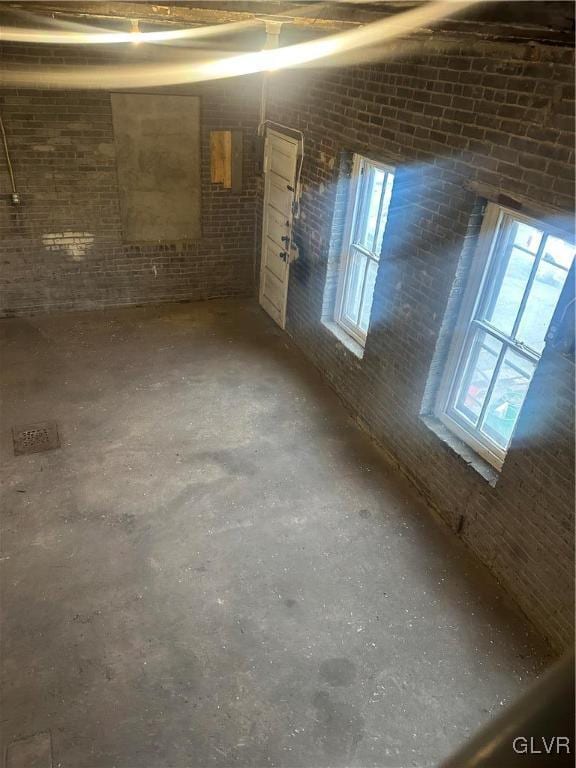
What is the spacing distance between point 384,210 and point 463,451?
7.05ft

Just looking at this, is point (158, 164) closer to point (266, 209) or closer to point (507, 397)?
point (266, 209)

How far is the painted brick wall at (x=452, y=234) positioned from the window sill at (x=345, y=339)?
0.26 feet

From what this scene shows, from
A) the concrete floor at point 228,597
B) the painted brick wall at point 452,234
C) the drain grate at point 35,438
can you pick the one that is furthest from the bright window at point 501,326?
the drain grate at point 35,438

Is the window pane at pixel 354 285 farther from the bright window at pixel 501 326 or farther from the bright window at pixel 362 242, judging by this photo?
the bright window at pixel 501 326

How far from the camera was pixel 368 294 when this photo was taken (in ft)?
16.5

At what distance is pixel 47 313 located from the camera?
6621mm

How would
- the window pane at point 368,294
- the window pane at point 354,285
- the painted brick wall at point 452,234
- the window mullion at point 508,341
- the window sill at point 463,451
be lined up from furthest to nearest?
the window pane at point 354,285
the window pane at point 368,294
the window sill at point 463,451
the window mullion at point 508,341
the painted brick wall at point 452,234

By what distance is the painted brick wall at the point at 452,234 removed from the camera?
2951 millimetres

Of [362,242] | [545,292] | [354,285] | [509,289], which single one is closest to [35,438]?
[354,285]

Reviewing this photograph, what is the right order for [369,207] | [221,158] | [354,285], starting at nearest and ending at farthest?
[369,207] → [354,285] → [221,158]

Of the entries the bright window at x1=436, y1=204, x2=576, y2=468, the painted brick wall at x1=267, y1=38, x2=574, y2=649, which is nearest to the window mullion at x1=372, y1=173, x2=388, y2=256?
the painted brick wall at x1=267, y1=38, x2=574, y2=649

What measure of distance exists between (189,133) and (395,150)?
127 inches

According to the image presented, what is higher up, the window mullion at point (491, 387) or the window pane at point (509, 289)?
the window pane at point (509, 289)

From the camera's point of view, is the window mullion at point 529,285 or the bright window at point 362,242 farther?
the bright window at point 362,242
